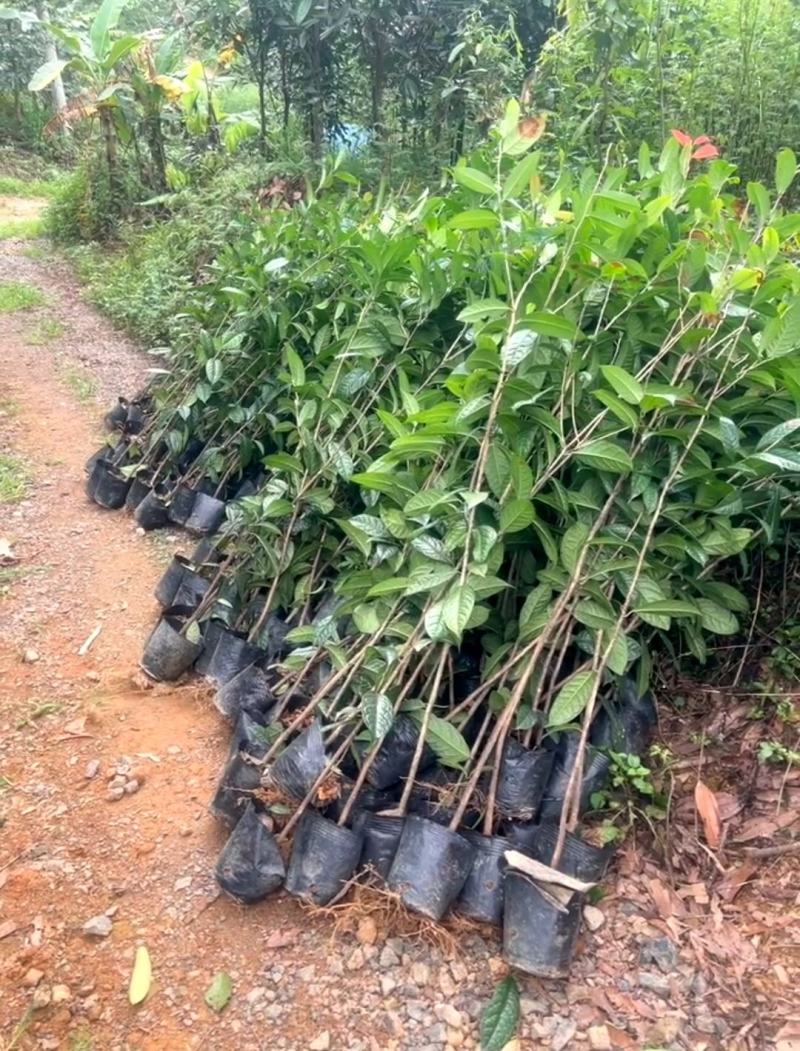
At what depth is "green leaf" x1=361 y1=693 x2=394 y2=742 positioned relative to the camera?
1836mm

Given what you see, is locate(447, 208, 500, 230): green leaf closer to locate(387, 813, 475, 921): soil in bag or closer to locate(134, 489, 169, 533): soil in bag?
locate(387, 813, 475, 921): soil in bag

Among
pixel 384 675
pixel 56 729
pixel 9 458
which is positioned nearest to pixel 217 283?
pixel 9 458

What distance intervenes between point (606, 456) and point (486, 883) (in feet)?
3.20

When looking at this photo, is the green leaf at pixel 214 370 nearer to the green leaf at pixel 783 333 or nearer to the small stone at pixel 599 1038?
the green leaf at pixel 783 333

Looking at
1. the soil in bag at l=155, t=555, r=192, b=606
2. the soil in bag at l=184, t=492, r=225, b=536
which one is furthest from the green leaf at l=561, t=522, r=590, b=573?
the soil in bag at l=184, t=492, r=225, b=536

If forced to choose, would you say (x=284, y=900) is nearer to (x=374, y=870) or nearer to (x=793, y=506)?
(x=374, y=870)

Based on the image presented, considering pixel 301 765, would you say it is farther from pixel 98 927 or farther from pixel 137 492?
pixel 137 492

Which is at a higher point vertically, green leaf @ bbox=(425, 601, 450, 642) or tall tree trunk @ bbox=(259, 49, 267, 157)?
tall tree trunk @ bbox=(259, 49, 267, 157)

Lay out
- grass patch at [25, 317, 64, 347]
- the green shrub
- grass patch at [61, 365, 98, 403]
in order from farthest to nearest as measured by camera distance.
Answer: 1. the green shrub
2. grass patch at [25, 317, 64, 347]
3. grass patch at [61, 365, 98, 403]

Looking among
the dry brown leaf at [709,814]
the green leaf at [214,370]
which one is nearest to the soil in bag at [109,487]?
the green leaf at [214,370]

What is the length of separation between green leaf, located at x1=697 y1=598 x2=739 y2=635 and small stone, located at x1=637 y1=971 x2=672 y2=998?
754 mm

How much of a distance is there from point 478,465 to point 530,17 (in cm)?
600

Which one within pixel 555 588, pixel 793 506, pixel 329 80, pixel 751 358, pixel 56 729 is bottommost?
pixel 56 729

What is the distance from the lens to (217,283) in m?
3.79
